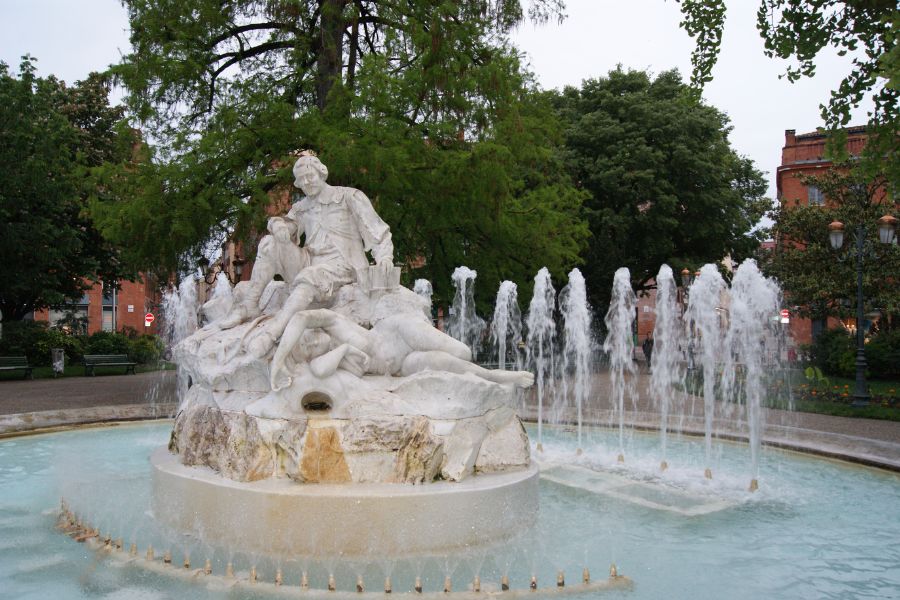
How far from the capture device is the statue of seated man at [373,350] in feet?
18.6

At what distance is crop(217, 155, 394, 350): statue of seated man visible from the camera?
702 cm

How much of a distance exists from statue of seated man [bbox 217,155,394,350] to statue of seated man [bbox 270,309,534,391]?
74 cm

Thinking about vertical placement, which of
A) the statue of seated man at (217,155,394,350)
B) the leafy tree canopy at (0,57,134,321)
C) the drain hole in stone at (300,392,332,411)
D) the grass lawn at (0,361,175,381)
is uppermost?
the leafy tree canopy at (0,57,134,321)

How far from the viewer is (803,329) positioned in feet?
128

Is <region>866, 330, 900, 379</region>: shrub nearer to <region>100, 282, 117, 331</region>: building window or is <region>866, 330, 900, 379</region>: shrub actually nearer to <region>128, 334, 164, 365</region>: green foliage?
<region>128, 334, 164, 365</region>: green foliage

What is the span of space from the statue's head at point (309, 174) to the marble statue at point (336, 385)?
0.01m

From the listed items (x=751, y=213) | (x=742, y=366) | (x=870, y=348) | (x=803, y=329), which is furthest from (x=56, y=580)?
(x=803, y=329)

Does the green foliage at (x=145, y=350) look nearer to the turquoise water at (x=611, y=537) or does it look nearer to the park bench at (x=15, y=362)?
the park bench at (x=15, y=362)

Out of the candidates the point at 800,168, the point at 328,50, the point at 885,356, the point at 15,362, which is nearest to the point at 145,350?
the point at 15,362

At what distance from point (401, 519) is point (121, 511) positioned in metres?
2.82

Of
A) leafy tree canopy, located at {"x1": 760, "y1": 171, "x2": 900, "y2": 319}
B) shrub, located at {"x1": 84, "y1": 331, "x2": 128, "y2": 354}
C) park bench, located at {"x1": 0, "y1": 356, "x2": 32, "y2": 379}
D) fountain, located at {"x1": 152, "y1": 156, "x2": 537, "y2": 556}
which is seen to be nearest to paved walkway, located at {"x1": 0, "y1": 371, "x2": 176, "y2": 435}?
park bench, located at {"x1": 0, "y1": 356, "x2": 32, "y2": 379}

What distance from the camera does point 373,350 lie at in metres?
6.13

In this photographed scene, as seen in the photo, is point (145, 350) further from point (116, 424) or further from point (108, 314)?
point (108, 314)

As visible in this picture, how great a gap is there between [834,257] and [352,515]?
23.5 metres
